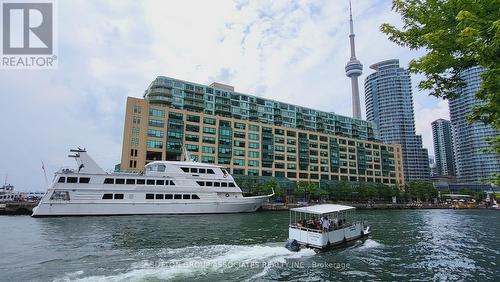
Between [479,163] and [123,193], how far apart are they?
200 metres

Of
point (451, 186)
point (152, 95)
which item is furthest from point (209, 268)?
point (451, 186)

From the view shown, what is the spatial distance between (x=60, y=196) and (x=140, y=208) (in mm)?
11700

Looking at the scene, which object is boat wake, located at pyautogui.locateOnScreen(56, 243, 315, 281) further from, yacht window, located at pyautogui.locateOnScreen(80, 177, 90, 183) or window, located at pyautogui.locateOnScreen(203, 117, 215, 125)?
window, located at pyautogui.locateOnScreen(203, 117, 215, 125)

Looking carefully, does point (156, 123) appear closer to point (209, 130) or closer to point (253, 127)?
point (209, 130)

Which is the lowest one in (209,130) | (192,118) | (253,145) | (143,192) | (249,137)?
(143,192)

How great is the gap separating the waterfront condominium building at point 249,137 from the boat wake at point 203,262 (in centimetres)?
6137

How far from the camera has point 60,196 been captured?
45.7 meters

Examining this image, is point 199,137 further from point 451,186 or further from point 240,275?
point 451,186

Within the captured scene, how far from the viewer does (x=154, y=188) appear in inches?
1986

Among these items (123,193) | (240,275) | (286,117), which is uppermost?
(286,117)

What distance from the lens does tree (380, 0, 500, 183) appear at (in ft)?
20.2

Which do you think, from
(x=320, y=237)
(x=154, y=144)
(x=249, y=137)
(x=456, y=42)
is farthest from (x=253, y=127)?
(x=456, y=42)

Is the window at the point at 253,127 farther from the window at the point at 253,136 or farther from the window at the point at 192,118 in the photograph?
the window at the point at 192,118

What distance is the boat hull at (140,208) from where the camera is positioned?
4518 cm
